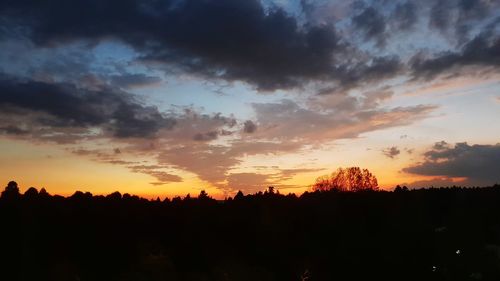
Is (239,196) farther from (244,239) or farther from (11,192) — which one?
(11,192)

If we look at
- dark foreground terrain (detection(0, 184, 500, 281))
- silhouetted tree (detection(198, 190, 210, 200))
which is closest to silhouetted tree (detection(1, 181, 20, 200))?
dark foreground terrain (detection(0, 184, 500, 281))

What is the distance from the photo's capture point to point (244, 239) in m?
32.0

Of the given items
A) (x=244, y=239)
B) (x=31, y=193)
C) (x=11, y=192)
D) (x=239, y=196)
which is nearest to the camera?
(x=11, y=192)

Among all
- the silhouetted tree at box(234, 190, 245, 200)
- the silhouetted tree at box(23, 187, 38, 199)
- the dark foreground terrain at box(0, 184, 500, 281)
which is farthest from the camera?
the silhouetted tree at box(234, 190, 245, 200)

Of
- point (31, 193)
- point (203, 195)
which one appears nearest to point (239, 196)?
point (203, 195)

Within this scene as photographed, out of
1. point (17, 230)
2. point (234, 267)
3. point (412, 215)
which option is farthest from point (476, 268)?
point (17, 230)

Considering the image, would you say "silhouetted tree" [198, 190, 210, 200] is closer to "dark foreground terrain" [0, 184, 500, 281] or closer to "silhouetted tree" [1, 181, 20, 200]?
"dark foreground terrain" [0, 184, 500, 281]

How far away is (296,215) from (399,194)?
14467mm

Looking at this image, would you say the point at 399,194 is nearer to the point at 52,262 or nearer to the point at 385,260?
the point at 385,260

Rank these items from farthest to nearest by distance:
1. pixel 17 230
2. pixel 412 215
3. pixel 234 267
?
1. pixel 412 215
2. pixel 234 267
3. pixel 17 230

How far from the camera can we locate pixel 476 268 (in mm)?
37094

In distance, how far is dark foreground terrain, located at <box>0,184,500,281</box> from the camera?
80.7ft

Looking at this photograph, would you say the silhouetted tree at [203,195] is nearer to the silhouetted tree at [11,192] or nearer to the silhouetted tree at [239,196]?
the silhouetted tree at [239,196]

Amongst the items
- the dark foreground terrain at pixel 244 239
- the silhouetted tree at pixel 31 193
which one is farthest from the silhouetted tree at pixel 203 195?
the silhouetted tree at pixel 31 193
